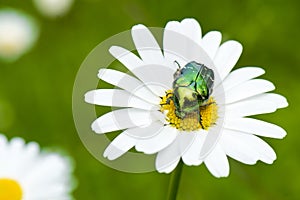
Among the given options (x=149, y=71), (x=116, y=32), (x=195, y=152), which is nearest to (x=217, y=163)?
(x=195, y=152)

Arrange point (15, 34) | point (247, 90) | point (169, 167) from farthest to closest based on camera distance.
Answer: point (15, 34), point (247, 90), point (169, 167)

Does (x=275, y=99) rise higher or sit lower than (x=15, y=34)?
lower

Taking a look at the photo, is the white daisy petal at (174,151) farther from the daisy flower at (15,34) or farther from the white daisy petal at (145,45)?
the daisy flower at (15,34)

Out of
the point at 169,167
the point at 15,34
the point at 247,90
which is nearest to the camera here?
the point at 169,167

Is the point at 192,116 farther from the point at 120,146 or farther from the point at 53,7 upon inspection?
the point at 53,7

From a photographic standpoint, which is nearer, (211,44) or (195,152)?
(195,152)

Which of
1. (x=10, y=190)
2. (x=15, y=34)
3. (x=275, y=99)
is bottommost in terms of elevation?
(x=10, y=190)

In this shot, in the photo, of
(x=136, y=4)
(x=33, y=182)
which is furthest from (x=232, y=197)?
(x=33, y=182)

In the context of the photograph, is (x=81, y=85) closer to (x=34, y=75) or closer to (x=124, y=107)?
(x=124, y=107)
